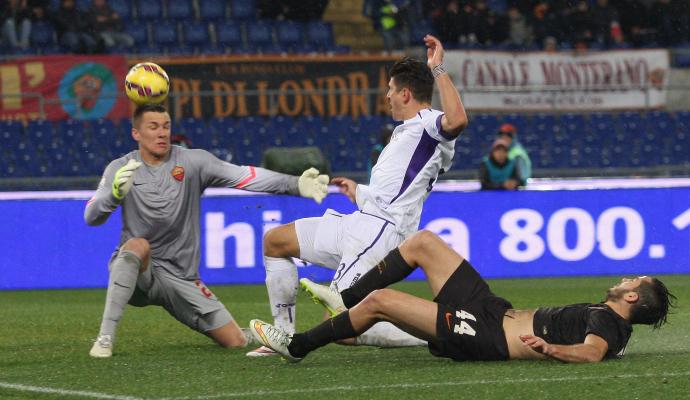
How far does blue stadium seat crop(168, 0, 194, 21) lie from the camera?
2311 cm

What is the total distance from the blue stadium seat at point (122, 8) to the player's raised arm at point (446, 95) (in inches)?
622

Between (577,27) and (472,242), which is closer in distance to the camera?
(472,242)

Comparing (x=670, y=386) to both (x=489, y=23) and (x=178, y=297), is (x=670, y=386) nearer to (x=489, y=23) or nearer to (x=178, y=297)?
(x=178, y=297)

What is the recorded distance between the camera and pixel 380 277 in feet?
23.6

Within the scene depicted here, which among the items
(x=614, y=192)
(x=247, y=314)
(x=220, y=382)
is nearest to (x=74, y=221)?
(x=247, y=314)

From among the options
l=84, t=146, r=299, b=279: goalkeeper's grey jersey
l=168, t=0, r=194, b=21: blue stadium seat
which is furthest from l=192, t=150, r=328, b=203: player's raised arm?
l=168, t=0, r=194, b=21: blue stadium seat

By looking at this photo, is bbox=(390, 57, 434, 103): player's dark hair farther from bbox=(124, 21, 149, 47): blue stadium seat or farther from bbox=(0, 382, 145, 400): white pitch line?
bbox=(124, 21, 149, 47): blue stadium seat

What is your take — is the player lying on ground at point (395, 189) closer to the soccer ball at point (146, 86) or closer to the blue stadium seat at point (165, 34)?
the soccer ball at point (146, 86)

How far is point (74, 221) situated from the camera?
45.4 feet

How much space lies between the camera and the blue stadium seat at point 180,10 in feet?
75.8

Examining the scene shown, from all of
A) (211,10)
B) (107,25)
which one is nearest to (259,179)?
(107,25)

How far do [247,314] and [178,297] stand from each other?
8.95ft

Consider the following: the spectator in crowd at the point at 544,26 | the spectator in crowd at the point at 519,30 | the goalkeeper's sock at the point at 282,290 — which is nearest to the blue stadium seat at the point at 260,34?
the spectator in crowd at the point at 519,30

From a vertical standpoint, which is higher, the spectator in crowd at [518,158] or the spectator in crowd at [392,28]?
the spectator in crowd at [392,28]
